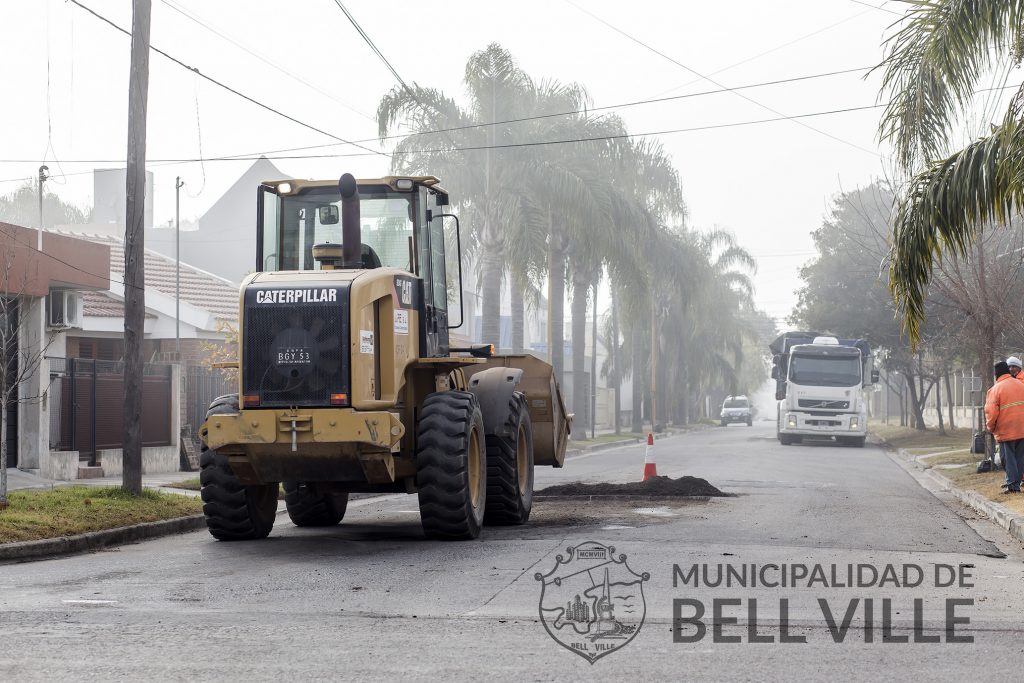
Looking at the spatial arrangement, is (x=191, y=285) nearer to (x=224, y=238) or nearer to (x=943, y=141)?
(x=224, y=238)

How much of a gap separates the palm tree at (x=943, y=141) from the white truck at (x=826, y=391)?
26828 millimetres

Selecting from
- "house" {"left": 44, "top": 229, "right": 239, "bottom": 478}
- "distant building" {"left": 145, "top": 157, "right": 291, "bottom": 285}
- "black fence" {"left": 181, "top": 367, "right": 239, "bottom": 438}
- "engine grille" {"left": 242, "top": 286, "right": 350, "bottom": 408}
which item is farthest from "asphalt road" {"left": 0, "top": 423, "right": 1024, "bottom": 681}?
"distant building" {"left": 145, "top": 157, "right": 291, "bottom": 285}

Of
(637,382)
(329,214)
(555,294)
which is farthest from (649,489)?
(637,382)

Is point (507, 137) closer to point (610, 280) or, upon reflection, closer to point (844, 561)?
point (610, 280)

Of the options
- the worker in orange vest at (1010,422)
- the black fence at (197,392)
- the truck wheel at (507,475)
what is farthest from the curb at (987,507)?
the black fence at (197,392)

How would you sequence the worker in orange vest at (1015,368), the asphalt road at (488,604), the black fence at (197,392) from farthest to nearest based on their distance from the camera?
the black fence at (197,392)
the worker in orange vest at (1015,368)
the asphalt road at (488,604)

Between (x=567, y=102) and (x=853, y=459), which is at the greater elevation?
(x=567, y=102)

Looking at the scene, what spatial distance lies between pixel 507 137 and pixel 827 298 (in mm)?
19564

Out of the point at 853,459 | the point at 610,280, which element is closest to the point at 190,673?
the point at 853,459

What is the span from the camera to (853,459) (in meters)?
31.5

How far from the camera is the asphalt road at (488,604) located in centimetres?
668

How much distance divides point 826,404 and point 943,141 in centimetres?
2719

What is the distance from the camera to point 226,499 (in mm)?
12477

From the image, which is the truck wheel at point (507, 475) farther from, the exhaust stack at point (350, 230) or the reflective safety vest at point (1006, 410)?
the reflective safety vest at point (1006, 410)
